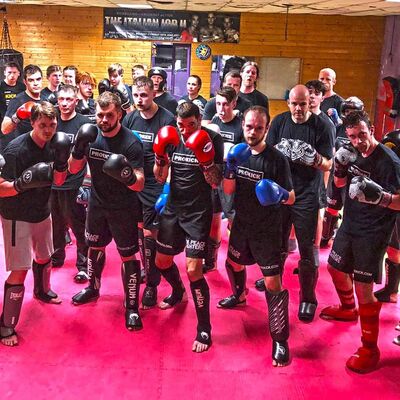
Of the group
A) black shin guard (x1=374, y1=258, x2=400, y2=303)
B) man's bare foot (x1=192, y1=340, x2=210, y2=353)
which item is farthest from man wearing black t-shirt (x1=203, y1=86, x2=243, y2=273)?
black shin guard (x1=374, y1=258, x2=400, y2=303)

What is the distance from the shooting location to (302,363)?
3.44 m

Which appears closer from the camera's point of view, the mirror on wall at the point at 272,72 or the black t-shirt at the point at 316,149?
the black t-shirt at the point at 316,149

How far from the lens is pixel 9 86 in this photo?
604 centimetres

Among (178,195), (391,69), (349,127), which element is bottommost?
(178,195)

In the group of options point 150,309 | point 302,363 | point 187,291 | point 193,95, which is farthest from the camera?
point 193,95

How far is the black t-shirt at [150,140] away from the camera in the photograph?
4184mm

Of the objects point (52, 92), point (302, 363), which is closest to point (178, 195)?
point (302, 363)

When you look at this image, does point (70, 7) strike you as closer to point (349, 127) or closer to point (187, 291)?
point (187, 291)

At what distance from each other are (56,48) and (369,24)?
6.98m

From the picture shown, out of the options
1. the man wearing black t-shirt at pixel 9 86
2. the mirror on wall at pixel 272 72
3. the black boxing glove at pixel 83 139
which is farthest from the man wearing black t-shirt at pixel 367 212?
the mirror on wall at pixel 272 72

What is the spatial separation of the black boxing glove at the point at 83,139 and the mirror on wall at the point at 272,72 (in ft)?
25.5

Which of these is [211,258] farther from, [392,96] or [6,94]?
[392,96]

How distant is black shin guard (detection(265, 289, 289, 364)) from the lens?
338cm

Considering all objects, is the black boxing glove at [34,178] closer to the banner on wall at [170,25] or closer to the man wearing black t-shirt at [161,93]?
the man wearing black t-shirt at [161,93]
